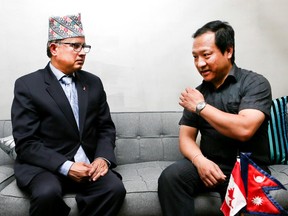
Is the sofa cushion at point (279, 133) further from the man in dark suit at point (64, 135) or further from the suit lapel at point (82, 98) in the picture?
the suit lapel at point (82, 98)

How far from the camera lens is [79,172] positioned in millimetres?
1731

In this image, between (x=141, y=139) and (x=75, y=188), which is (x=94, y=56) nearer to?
(x=141, y=139)

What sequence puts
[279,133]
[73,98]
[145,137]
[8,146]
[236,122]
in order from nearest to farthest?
[236,122], [73,98], [8,146], [279,133], [145,137]

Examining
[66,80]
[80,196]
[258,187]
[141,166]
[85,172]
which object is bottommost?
[141,166]

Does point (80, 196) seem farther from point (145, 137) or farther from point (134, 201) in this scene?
point (145, 137)

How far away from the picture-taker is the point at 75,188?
1.84 meters

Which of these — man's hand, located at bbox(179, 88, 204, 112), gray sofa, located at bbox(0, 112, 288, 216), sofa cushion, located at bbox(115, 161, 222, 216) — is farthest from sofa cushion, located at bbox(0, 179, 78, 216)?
man's hand, located at bbox(179, 88, 204, 112)

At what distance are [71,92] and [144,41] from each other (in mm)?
855

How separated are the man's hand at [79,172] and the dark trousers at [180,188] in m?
0.38

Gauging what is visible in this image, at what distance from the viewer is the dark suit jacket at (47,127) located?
1.81 metres

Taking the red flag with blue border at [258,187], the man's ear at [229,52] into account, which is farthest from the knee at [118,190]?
the man's ear at [229,52]

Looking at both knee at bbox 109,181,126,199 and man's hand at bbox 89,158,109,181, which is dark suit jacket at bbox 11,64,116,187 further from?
knee at bbox 109,181,126,199

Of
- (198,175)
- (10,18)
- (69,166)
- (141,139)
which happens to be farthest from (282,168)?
(10,18)

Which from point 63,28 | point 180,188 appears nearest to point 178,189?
point 180,188
